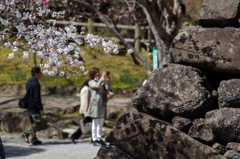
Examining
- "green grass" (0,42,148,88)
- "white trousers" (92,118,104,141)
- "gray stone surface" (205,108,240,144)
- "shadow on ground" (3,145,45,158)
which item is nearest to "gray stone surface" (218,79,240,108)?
"gray stone surface" (205,108,240,144)

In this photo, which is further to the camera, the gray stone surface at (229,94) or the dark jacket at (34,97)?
the dark jacket at (34,97)

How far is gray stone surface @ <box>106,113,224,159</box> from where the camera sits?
4.36m

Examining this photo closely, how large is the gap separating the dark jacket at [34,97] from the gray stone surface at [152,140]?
9.53 ft

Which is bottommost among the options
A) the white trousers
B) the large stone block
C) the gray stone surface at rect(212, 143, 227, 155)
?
the white trousers

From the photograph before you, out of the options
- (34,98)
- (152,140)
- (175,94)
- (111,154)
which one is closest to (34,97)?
(34,98)

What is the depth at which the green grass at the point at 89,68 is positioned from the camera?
14883 mm

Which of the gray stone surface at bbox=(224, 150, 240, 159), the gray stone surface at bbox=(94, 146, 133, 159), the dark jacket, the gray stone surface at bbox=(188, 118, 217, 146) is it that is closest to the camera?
the gray stone surface at bbox=(224, 150, 240, 159)

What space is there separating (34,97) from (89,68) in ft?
29.6

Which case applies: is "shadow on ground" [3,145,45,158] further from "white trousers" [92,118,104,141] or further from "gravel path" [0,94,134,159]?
"white trousers" [92,118,104,141]

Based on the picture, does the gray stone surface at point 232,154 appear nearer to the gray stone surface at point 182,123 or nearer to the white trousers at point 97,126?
the gray stone surface at point 182,123

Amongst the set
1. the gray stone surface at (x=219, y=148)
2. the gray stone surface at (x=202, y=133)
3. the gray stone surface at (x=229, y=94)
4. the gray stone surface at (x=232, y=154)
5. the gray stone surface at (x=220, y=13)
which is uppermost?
the gray stone surface at (x=220, y=13)

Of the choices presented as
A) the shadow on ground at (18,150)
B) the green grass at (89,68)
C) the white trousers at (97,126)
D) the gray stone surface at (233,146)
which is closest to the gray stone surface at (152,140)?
the gray stone surface at (233,146)

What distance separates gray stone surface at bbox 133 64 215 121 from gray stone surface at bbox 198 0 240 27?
659 mm

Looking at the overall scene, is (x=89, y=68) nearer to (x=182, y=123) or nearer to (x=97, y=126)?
(x=97, y=126)
